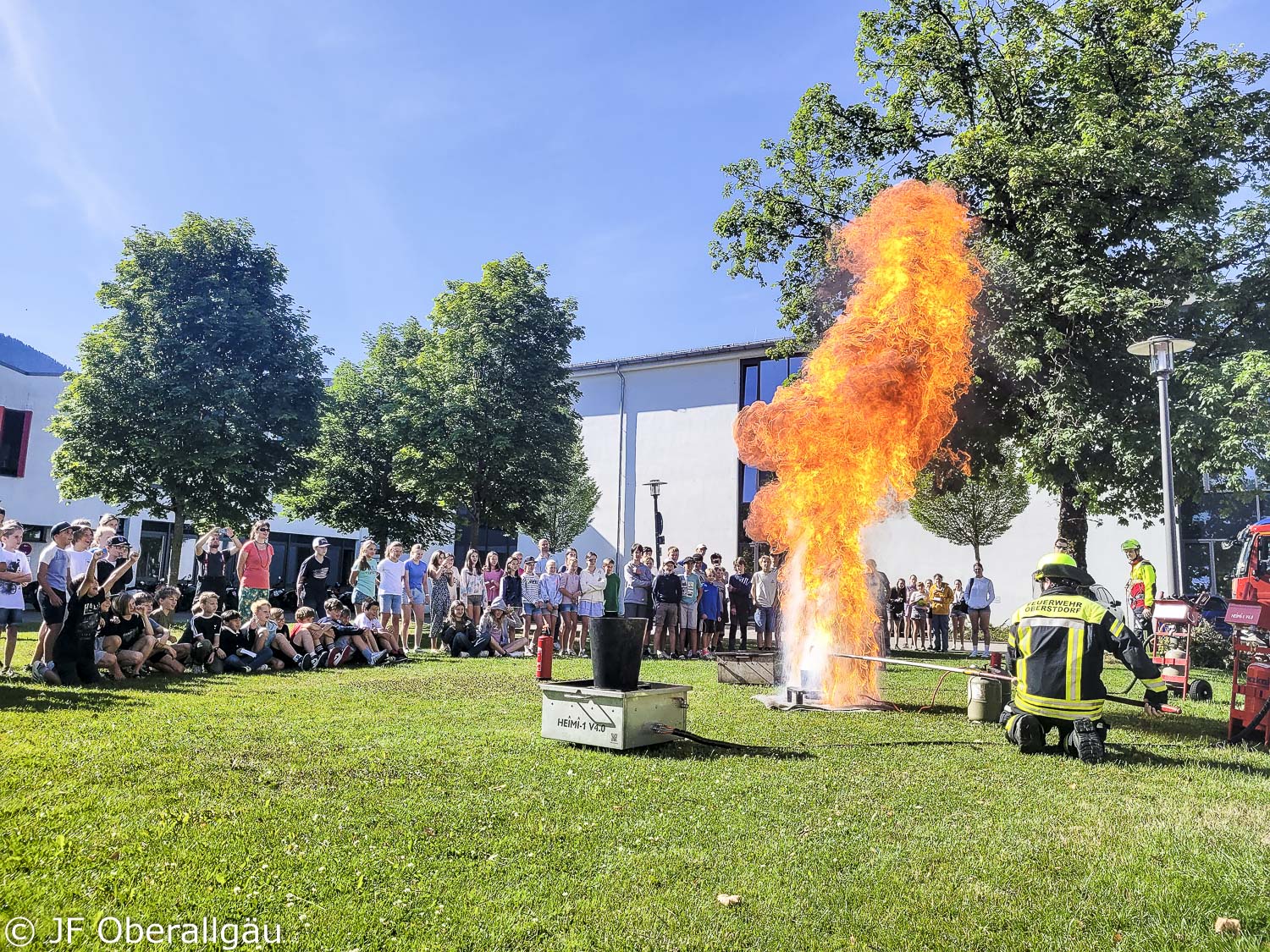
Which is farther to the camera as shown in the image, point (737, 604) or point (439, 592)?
point (737, 604)

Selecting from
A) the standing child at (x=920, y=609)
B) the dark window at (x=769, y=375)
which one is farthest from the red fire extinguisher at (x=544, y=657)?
the dark window at (x=769, y=375)

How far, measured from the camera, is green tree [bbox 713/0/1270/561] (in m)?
15.7

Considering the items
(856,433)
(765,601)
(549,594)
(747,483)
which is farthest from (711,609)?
(747,483)

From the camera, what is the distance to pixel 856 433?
10695mm

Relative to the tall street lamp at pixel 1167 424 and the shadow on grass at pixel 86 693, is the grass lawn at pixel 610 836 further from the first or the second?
the tall street lamp at pixel 1167 424

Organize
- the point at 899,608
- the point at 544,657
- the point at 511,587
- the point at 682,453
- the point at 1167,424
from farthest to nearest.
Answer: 1. the point at 682,453
2. the point at 899,608
3. the point at 511,587
4. the point at 1167,424
5. the point at 544,657

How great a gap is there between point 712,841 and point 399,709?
5.04 metres

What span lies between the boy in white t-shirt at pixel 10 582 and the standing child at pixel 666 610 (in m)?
10.9

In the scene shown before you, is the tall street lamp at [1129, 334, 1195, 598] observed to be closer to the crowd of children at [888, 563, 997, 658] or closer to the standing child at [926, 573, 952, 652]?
the crowd of children at [888, 563, 997, 658]

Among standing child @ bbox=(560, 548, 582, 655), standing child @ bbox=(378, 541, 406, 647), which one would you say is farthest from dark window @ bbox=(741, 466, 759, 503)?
standing child @ bbox=(378, 541, 406, 647)

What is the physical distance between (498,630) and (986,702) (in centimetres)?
955

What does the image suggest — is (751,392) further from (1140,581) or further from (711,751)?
(711,751)

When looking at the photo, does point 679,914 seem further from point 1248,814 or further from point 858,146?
point 858,146

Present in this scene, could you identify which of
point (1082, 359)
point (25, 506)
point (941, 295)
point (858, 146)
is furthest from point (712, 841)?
point (25, 506)
